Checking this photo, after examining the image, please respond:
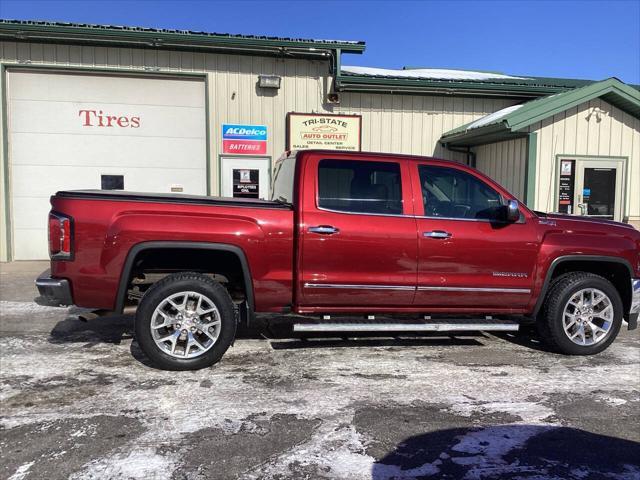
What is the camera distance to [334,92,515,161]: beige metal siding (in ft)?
38.4

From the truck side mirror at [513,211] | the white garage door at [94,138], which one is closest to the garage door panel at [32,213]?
the white garage door at [94,138]

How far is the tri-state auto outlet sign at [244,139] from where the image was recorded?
444 inches

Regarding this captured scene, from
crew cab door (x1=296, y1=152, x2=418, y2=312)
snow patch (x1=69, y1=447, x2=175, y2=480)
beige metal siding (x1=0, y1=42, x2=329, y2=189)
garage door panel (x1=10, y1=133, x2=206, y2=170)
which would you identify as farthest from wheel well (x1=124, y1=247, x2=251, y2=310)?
garage door panel (x1=10, y1=133, x2=206, y2=170)

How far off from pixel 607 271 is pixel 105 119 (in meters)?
9.59

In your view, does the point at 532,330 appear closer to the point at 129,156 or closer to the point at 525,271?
the point at 525,271

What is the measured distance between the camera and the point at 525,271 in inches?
205

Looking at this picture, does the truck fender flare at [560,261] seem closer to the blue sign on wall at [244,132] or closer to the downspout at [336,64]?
the downspout at [336,64]

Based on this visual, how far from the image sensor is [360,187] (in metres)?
5.08

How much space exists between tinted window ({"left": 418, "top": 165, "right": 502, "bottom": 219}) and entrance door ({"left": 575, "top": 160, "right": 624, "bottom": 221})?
584 centimetres

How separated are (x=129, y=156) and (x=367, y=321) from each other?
7826 millimetres

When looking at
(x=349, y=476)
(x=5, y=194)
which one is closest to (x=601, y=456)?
(x=349, y=476)

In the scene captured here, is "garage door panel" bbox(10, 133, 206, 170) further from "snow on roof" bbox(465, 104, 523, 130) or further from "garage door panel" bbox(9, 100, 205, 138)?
"snow on roof" bbox(465, 104, 523, 130)

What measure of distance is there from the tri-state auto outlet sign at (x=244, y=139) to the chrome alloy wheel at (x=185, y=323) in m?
7.03

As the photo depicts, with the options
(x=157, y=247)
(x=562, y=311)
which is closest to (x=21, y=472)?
(x=157, y=247)
